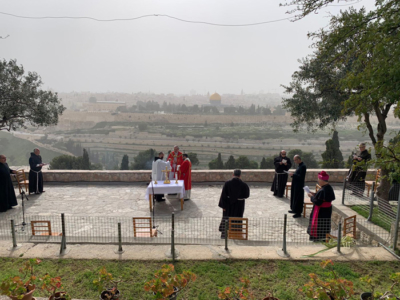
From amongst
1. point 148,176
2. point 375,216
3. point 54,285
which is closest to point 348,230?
point 375,216

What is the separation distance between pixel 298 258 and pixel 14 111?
467 inches

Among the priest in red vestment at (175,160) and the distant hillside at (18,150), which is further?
the distant hillside at (18,150)

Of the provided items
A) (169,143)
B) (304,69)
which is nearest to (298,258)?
(304,69)

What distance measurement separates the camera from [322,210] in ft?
21.7

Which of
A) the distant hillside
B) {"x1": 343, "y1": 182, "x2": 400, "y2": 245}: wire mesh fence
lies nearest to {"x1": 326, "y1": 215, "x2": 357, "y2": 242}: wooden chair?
{"x1": 343, "y1": 182, "x2": 400, "y2": 245}: wire mesh fence

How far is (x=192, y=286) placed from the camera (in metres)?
4.49

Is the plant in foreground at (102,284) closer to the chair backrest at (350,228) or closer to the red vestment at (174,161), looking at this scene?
the chair backrest at (350,228)

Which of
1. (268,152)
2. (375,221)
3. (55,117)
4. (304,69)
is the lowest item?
(268,152)

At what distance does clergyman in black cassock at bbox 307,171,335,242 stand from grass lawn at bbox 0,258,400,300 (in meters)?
1.58

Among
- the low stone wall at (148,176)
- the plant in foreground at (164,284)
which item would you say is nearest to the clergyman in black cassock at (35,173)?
the low stone wall at (148,176)

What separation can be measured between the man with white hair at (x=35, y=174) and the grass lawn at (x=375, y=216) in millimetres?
9375

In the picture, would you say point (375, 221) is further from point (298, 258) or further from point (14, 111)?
point (14, 111)

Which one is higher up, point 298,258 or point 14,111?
point 14,111

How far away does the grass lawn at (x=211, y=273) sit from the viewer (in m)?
4.35
